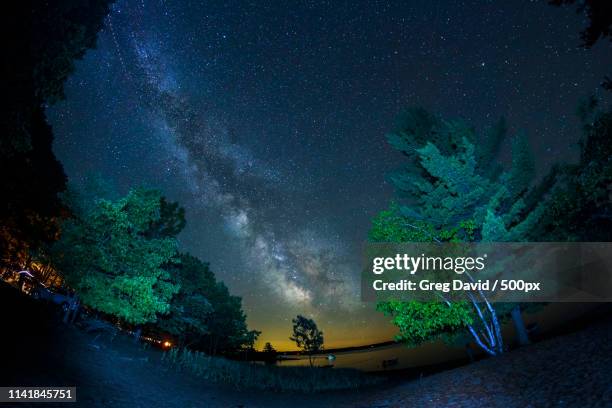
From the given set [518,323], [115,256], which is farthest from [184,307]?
[518,323]

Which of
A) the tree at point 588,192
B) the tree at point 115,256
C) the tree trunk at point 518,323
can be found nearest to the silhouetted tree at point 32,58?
the tree at point 115,256

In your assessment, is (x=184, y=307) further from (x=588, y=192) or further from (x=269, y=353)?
(x=269, y=353)

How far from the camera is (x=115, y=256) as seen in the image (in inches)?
722

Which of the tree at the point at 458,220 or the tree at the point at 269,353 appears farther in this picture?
the tree at the point at 269,353

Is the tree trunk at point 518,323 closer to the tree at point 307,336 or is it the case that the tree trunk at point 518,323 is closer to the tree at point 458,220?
the tree at point 458,220

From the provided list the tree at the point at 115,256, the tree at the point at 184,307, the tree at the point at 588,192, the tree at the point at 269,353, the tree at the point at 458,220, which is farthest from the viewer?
the tree at the point at 269,353

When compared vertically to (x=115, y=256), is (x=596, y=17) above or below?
above

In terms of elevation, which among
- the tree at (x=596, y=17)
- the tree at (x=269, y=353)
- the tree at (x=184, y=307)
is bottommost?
the tree at (x=269, y=353)

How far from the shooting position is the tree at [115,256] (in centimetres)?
1770

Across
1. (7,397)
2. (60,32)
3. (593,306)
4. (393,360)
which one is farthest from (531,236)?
(393,360)

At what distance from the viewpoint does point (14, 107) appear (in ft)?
36.0

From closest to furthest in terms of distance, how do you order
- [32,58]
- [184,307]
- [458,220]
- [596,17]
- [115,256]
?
[596,17], [32,58], [458,220], [115,256], [184,307]

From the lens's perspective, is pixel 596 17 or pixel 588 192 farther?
pixel 588 192

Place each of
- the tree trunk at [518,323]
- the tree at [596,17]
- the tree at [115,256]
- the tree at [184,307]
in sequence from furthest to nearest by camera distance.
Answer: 1. the tree at [184,307]
2. the tree at [115,256]
3. the tree trunk at [518,323]
4. the tree at [596,17]
